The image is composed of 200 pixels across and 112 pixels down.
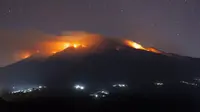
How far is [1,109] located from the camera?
117ft

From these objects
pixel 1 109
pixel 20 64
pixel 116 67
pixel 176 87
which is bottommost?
pixel 1 109

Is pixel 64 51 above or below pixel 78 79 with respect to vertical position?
above

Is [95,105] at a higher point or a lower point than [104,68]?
lower

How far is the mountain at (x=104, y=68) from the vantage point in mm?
126444

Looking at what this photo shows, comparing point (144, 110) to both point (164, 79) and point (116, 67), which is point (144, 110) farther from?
point (116, 67)

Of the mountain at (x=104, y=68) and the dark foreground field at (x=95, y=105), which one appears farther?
the mountain at (x=104, y=68)

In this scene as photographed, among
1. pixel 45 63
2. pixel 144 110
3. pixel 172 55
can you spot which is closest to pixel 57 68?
pixel 45 63

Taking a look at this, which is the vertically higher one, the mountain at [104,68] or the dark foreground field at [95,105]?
the mountain at [104,68]

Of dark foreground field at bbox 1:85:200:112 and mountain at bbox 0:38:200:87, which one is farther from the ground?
mountain at bbox 0:38:200:87

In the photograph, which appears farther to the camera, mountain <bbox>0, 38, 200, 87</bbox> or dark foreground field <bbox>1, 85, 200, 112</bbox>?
mountain <bbox>0, 38, 200, 87</bbox>

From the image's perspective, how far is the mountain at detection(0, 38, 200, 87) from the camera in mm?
126444

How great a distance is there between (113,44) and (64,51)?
995 inches

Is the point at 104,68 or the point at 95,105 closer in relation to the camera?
the point at 95,105

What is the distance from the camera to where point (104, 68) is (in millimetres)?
146625
